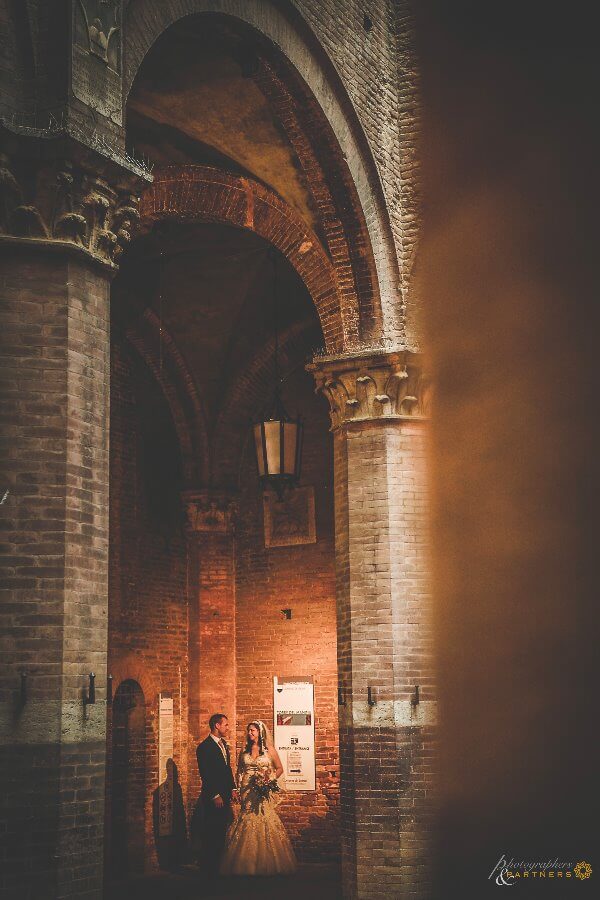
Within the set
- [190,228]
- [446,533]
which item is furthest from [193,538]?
[446,533]

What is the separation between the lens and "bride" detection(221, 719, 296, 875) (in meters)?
11.8

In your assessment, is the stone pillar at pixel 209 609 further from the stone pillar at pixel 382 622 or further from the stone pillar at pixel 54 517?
the stone pillar at pixel 54 517

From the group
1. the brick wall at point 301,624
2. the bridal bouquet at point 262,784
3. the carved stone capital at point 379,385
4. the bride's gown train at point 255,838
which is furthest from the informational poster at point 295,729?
the carved stone capital at point 379,385

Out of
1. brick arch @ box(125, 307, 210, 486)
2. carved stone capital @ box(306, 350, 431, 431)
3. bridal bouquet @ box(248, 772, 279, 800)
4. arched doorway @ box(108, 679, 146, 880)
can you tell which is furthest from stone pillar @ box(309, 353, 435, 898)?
brick arch @ box(125, 307, 210, 486)

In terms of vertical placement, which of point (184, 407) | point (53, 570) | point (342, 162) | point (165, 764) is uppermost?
point (342, 162)

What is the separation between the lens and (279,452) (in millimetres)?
11555

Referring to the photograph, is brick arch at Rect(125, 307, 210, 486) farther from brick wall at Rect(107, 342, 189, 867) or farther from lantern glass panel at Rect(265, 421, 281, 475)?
lantern glass panel at Rect(265, 421, 281, 475)

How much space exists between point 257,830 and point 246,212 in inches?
249

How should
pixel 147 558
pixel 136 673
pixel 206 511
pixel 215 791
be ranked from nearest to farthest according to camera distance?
pixel 215 791 → pixel 136 673 → pixel 147 558 → pixel 206 511

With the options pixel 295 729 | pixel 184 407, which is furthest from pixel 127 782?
pixel 184 407

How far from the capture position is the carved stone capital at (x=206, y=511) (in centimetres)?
1432

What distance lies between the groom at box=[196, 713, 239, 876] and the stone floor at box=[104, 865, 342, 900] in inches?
13.2

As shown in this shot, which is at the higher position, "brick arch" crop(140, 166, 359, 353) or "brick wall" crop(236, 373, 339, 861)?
"brick arch" crop(140, 166, 359, 353)

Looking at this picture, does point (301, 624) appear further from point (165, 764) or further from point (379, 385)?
point (379, 385)
